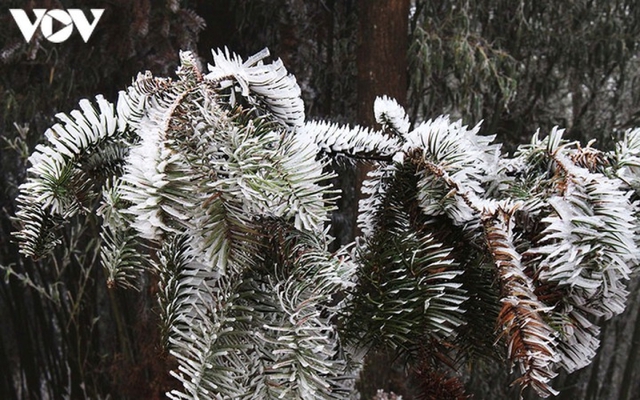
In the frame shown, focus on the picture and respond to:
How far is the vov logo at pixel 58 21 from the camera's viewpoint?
155cm

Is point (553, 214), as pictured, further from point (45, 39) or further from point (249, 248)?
point (45, 39)

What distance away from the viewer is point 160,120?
32 centimetres

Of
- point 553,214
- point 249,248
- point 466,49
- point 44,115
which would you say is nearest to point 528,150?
point 553,214

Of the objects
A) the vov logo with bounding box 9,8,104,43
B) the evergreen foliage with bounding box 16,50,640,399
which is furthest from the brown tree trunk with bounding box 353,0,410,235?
the evergreen foliage with bounding box 16,50,640,399

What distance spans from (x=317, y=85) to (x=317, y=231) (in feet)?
5.59

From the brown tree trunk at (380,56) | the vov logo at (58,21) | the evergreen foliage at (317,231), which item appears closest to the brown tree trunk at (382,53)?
the brown tree trunk at (380,56)

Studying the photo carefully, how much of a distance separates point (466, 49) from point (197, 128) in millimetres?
1642

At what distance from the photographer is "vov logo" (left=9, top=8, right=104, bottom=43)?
1.55m

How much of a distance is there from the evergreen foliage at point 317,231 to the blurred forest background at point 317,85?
3.97 ft

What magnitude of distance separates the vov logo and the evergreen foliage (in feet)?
4.36

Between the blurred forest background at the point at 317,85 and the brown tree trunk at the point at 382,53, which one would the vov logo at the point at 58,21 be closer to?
the blurred forest background at the point at 317,85

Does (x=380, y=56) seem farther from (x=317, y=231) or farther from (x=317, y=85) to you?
(x=317, y=231)

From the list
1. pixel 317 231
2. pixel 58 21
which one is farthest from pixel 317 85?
pixel 317 231

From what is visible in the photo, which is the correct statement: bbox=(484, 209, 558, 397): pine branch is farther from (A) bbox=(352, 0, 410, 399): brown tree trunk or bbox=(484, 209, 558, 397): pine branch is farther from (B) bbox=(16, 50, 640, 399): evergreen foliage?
(A) bbox=(352, 0, 410, 399): brown tree trunk
